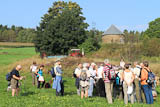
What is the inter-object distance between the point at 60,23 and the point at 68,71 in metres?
24.3

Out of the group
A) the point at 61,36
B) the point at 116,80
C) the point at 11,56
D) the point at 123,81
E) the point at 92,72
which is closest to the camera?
the point at 123,81

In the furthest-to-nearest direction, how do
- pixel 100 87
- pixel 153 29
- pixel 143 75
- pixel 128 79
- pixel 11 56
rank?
pixel 153 29 → pixel 11 56 → pixel 100 87 → pixel 143 75 → pixel 128 79

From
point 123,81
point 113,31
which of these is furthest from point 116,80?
point 113,31

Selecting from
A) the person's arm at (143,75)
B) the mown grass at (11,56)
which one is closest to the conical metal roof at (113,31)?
the mown grass at (11,56)

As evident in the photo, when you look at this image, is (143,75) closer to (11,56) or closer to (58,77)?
(58,77)

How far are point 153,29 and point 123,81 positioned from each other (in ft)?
240

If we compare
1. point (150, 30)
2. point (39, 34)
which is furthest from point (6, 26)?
point (39, 34)

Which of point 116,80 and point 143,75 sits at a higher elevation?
point 143,75

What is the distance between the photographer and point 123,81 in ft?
37.8

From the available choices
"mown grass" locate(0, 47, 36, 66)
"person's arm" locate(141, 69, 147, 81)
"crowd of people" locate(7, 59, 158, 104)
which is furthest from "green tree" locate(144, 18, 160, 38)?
"person's arm" locate(141, 69, 147, 81)

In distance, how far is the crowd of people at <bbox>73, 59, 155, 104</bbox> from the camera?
1138 centimetres

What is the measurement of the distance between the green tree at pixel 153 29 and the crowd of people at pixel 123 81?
221 ft

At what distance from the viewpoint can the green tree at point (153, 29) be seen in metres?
79.2

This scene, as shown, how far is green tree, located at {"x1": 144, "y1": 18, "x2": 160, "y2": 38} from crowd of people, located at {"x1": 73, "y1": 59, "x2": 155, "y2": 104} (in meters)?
67.3
